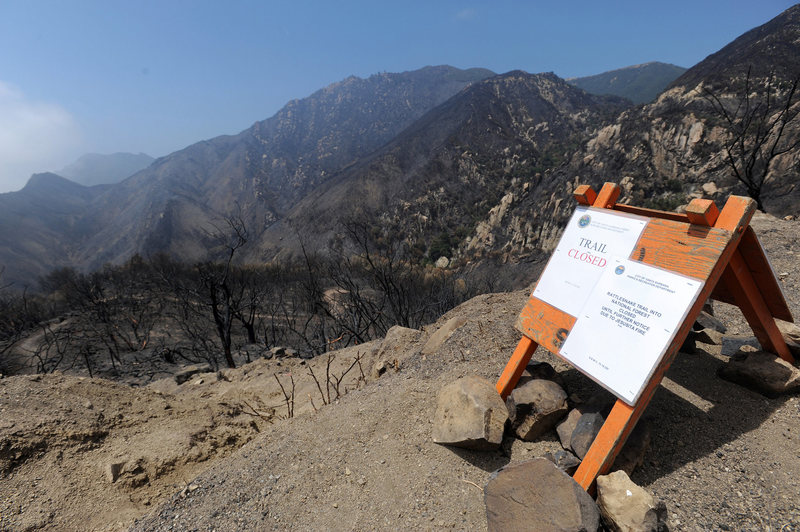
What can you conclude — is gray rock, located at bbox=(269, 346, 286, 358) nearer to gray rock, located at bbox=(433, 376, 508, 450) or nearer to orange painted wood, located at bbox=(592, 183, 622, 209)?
gray rock, located at bbox=(433, 376, 508, 450)

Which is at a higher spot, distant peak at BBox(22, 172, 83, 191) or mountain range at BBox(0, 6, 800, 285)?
distant peak at BBox(22, 172, 83, 191)

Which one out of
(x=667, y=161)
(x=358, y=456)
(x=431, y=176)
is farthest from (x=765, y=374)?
(x=431, y=176)

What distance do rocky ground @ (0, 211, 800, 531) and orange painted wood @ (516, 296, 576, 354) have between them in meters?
0.67

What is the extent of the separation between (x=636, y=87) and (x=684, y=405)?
186 metres

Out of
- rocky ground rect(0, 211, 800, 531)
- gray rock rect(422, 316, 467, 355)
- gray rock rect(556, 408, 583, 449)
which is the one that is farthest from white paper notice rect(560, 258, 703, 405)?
gray rock rect(422, 316, 467, 355)

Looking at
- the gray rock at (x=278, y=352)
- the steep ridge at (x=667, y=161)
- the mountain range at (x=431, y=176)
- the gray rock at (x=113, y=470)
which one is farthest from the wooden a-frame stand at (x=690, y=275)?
the steep ridge at (x=667, y=161)

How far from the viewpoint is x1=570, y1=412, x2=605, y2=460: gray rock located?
2244 mm

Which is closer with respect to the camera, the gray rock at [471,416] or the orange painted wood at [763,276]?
the orange painted wood at [763,276]

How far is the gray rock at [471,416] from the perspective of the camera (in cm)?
249

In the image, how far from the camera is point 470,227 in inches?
1937

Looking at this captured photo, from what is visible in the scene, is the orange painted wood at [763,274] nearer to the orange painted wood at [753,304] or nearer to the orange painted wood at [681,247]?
the orange painted wood at [753,304]

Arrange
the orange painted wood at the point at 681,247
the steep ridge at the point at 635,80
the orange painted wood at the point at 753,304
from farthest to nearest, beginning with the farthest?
the steep ridge at the point at 635,80, the orange painted wood at the point at 753,304, the orange painted wood at the point at 681,247

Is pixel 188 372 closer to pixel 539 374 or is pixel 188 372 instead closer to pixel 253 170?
pixel 539 374

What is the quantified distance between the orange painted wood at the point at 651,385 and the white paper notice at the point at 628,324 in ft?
0.17
